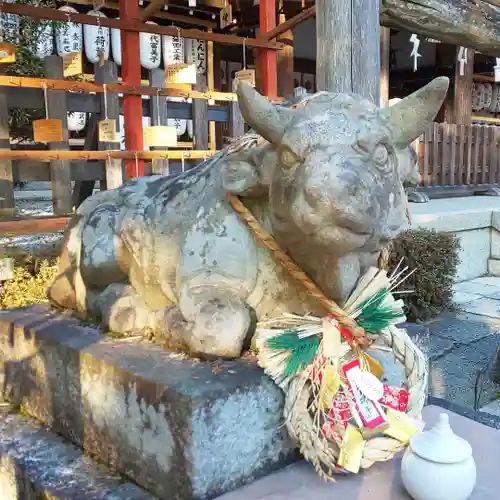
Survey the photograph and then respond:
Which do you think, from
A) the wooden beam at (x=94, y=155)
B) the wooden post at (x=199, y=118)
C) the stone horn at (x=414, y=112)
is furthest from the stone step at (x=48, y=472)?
the wooden post at (x=199, y=118)

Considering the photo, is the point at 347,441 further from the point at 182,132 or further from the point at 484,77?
the point at 484,77

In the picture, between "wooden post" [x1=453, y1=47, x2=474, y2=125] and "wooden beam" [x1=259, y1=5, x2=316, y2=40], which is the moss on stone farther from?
"wooden post" [x1=453, y1=47, x2=474, y2=125]

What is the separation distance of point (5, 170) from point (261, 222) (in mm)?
3444

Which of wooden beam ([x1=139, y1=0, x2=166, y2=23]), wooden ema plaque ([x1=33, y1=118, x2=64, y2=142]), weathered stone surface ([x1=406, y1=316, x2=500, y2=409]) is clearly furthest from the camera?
wooden beam ([x1=139, y1=0, x2=166, y2=23])

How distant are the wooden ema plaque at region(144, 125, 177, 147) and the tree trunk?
6.39 ft

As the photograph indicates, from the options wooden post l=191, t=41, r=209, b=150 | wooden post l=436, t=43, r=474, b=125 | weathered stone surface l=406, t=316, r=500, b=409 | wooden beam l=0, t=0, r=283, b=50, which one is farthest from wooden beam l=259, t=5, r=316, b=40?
wooden post l=436, t=43, r=474, b=125

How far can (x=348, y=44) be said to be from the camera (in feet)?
11.6

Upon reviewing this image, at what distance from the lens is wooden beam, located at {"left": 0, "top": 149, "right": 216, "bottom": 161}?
14.1ft

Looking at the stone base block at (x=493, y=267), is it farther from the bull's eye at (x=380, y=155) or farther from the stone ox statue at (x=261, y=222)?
the bull's eye at (x=380, y=155)

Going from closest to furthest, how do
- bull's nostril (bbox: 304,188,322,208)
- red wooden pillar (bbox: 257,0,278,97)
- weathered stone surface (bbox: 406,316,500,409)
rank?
bull's nostril (bbox: 304,188,322,208) < weathered stone surface (bbox: 406,316,500,409) < red wooden pillar (bbox: 257,0,278,97)

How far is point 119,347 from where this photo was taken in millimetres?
1627

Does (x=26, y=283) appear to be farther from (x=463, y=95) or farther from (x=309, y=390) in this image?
(x=463, y=95)

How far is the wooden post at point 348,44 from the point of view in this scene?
3.49m

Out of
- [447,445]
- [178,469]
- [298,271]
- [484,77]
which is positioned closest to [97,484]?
[178,469]
